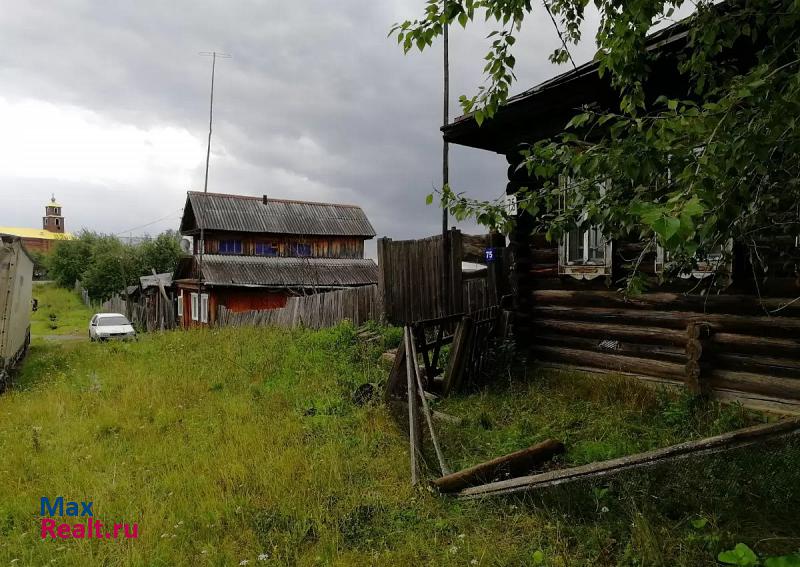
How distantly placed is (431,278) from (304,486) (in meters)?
7.39

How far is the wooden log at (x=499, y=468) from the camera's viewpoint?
4059mm

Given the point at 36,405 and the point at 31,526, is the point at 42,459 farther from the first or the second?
the point at 36,405

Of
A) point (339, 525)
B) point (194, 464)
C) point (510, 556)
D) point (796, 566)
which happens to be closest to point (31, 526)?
point (194, 464)

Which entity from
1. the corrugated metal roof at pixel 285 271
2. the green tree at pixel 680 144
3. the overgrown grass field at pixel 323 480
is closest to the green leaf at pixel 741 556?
the overgrown grass field at pixel 323 480

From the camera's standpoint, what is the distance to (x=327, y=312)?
14578mm

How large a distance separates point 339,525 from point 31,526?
2582 millimetres

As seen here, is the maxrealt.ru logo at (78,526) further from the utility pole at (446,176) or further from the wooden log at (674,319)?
the utility pole at (446,176)

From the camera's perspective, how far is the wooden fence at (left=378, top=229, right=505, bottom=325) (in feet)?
35.9

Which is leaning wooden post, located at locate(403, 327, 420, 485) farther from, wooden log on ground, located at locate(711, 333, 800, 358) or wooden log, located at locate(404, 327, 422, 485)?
wooden log on ground, located at locate(711, 333, 800, 358)

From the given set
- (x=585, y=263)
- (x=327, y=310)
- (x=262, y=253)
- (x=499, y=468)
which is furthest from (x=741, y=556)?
(x=262, y=253)

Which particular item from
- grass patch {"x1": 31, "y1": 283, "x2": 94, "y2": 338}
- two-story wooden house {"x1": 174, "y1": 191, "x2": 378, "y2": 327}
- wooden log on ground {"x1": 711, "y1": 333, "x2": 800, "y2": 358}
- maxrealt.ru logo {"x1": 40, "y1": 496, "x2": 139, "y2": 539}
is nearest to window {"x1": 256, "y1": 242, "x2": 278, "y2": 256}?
two-story wooden house {"x1": 174, "y1": 191, "x2": 378, "y2": 327}

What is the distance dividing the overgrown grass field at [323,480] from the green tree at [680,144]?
187cm

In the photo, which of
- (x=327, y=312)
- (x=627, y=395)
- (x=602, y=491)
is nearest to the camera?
(x=602, y=491)

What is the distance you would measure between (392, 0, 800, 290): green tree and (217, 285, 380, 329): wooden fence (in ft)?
28.6
